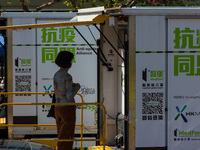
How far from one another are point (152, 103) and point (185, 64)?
2.54 ft

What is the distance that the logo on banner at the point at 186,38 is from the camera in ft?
22.9

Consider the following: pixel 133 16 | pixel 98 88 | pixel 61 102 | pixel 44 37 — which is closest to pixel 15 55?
pixel 44 37

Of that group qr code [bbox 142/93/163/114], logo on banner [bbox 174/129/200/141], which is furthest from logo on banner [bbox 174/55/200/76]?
logo on banner [bbox 174/129/200/141]

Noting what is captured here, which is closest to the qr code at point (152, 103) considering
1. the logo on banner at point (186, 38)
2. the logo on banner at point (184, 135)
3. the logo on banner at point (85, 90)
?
the logo on banner at point (184, 135)

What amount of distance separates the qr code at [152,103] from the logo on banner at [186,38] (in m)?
0.81

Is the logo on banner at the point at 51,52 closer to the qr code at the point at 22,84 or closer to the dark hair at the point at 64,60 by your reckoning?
the qr code at the point at 22,84

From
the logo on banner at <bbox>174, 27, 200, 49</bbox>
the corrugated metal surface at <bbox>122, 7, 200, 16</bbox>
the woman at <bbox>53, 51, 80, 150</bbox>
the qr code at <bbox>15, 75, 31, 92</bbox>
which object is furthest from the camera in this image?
the qr code at <bbox>15, 75, 31, 92</bbox>

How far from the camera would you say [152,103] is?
274 inches

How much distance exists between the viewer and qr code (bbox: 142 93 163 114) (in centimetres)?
693

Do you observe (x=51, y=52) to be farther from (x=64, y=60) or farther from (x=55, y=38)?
(x=64, y=60)

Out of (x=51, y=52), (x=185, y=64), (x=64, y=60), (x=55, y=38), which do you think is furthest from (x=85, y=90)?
(x=185, y=64)

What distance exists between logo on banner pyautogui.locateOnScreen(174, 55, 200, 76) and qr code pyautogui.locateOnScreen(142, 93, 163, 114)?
0.45 meters

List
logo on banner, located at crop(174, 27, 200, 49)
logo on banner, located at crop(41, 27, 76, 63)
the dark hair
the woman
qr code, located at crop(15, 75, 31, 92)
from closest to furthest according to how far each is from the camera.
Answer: logo on banner, located at crop(174, 27, 200, 49) → the woman → the dark hair → logo on banner, located at crop(41, 27, 76, 63) → qr code, located at crop(15, 75, 31, 92)

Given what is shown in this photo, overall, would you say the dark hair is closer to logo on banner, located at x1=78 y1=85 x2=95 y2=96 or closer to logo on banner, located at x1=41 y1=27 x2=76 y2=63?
logo on banner, located at x1=41 y1=27 x2=76 y2=63
